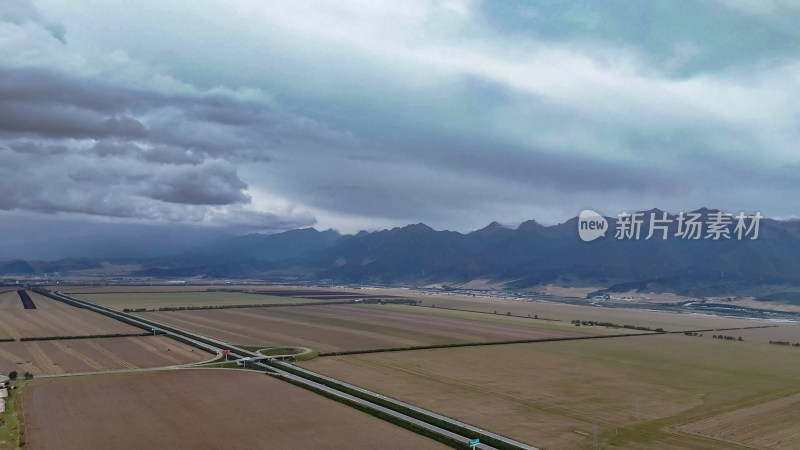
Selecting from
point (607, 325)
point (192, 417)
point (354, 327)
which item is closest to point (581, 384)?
point (192, 417)

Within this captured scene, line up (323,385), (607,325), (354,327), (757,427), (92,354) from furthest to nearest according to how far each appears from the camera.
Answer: (607,325) → (354,327) → (92,354) → (323,385) → (757,427)

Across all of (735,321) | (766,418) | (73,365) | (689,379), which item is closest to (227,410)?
(73,365)

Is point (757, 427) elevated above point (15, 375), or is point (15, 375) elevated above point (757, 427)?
point (757, 427)

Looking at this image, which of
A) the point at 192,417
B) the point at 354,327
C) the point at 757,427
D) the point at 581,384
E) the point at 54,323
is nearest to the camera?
the point at 757,427

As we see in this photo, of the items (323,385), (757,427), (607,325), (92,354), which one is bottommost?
(92,354)

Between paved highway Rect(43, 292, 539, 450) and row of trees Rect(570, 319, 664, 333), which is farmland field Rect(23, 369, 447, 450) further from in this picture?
row of trees Rect(570, 319, 664, 333)

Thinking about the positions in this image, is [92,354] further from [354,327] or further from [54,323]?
[354,327]

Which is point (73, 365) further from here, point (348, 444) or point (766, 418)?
point (766, 418)
